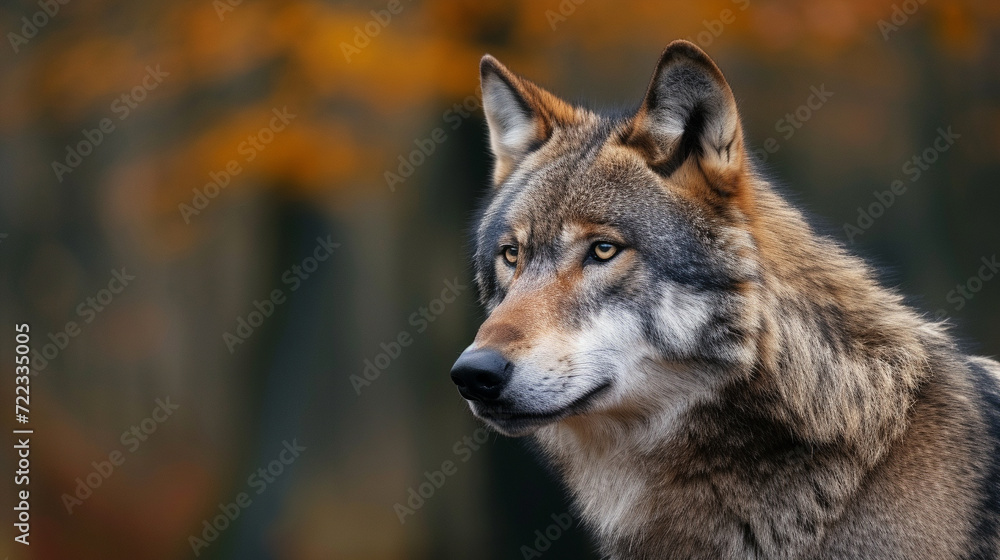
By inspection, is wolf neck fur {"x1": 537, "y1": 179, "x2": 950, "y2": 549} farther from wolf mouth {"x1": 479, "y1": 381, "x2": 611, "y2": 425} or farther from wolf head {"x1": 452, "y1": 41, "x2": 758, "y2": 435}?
wolf mouth {"x1": 479, "y1": 381, "x2": 611, "y2": 425}

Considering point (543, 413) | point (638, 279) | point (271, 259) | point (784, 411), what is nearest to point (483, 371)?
point (543, 413)

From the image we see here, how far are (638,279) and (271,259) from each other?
3.52 metres

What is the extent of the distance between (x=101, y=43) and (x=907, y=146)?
5.96 meters

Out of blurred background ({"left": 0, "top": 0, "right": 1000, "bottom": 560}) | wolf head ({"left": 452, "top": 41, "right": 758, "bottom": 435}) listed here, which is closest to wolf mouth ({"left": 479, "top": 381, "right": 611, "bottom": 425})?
wolf head ({"left": 452, "top": 41, "right": 758, "bottom": 435})

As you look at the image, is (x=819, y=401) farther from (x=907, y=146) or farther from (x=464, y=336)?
(x=907, y=146)

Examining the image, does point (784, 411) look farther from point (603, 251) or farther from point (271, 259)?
point (271, 259)

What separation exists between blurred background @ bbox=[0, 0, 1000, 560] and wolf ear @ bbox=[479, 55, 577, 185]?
5.97ft

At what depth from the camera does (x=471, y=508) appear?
18.6 ft

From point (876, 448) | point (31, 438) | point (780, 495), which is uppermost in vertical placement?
point (876, 448)

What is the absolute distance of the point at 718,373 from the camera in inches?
113

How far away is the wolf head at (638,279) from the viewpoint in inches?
108

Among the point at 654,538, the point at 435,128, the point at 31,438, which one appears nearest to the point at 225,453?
the point at 31,438

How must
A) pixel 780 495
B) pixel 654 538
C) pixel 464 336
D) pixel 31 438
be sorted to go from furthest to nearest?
1. pixel 464 336
2. pixel 31 438
3. pixel 654 538
4. pixel 780 495

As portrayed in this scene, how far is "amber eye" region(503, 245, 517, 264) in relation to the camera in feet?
10.8
